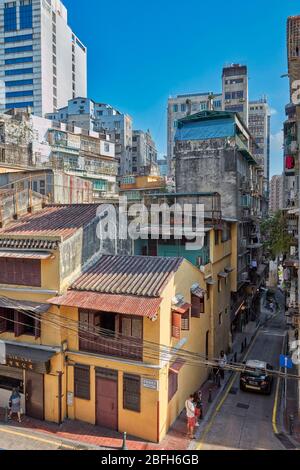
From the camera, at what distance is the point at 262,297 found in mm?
51719

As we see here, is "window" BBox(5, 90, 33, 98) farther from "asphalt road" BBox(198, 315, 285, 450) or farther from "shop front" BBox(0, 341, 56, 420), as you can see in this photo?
"asphalt road" BBox(198, 315, 285, 450)

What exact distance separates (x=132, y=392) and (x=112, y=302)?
4.05 metres

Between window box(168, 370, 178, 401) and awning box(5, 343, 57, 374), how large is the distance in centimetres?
551

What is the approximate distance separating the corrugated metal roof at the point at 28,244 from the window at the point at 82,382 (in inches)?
229

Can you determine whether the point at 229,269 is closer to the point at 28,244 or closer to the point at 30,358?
the point at 28,244

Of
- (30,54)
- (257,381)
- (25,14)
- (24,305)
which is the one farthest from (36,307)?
(25,14)

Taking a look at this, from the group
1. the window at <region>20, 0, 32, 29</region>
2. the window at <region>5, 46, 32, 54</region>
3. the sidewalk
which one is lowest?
the sidewalk

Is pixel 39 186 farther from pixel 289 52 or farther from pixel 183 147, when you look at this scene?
pixel 289 52

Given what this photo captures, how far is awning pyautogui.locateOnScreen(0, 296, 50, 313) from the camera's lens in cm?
1641

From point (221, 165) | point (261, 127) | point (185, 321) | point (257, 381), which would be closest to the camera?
point (185, 321)

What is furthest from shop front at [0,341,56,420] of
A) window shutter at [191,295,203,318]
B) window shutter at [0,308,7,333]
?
window shutter at [191,295,203,318]

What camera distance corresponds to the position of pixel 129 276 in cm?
1692

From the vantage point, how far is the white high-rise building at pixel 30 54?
85.6 meters

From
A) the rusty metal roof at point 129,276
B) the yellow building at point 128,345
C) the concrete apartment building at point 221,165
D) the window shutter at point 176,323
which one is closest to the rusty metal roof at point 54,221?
the rusty metal roof at point 129,276
